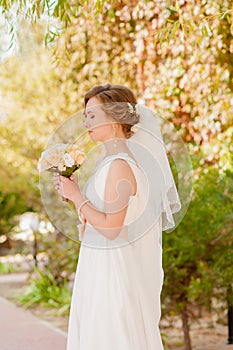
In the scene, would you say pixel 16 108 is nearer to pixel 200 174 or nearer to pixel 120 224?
pixel 200 174

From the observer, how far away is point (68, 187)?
2.61 m

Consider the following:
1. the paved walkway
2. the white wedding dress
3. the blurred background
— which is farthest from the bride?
the paved walkway

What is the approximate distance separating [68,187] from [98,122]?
0.89ft

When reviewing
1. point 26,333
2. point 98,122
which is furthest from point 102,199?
point 26,333

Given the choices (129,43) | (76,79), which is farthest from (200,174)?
(76,79)

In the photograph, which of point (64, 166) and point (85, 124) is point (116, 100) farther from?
point (64, 166)

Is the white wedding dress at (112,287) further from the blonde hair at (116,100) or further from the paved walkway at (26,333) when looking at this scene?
the paved walkway at (26,333)

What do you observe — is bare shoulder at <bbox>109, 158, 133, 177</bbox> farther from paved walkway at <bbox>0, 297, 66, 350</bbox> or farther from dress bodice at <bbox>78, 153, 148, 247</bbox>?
paved walkway at <bbox>0, 297, 66, 350</bbox>

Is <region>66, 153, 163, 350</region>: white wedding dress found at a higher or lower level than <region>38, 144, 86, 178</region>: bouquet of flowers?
lower

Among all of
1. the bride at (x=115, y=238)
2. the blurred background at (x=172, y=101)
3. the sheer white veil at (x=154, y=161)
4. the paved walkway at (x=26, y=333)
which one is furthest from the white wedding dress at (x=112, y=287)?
the paved walkway at (x=26, y=333)

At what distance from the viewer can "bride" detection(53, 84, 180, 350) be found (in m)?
2.60

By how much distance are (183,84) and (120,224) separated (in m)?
3.89

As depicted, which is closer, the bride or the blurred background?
the bride

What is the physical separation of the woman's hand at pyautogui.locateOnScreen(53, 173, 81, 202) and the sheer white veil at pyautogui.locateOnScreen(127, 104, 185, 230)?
0.92 feet
